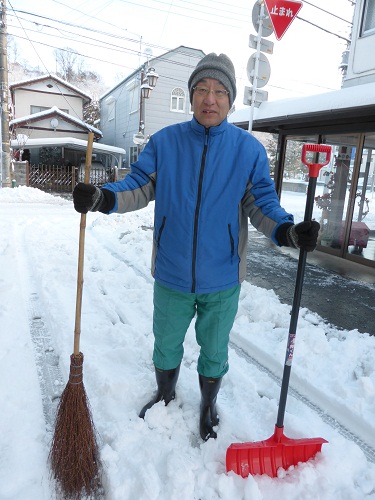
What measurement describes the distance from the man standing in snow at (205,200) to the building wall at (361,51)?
19.5 feet

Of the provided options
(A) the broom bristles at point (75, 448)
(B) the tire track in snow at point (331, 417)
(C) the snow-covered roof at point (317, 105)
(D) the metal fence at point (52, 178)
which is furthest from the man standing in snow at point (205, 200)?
(D) the metal fence at point (52, 178)

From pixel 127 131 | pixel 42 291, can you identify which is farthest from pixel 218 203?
pixel 127 131

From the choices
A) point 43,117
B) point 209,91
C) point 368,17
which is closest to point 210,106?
point 209,91

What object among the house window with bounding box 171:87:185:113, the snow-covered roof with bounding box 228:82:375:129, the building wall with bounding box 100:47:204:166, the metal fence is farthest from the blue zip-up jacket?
the house window with bounding box 171:87:185:113

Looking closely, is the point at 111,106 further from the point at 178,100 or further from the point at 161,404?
the point at 161,404

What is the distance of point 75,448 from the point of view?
6.17 ft

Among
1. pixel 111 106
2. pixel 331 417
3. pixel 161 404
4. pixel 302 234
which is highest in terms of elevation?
pixel 111 106

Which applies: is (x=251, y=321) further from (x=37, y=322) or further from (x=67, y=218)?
(x=67, y=218)

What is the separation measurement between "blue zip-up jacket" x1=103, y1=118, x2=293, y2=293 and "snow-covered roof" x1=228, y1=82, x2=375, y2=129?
3813 millimetres

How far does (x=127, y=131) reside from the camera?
2186 centimetres

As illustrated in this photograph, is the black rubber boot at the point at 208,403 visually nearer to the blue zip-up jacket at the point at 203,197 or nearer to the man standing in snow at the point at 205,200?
the man standing in snow at the point at 205,200

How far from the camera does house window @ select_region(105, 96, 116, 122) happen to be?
80.6ft

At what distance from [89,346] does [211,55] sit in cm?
238

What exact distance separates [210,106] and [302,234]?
0.83 metres
